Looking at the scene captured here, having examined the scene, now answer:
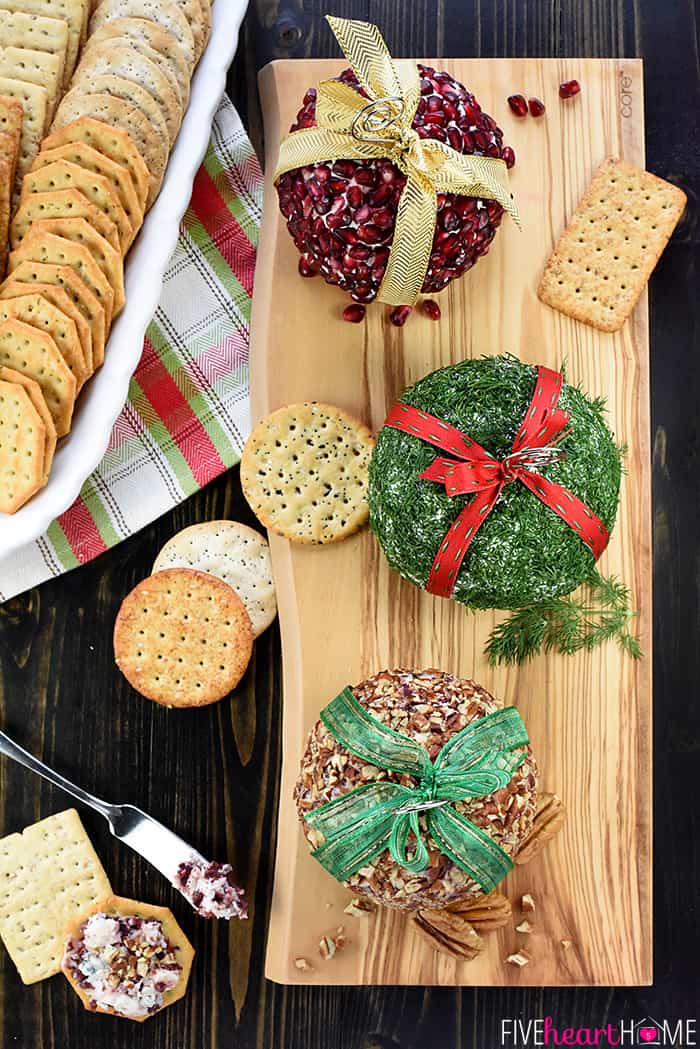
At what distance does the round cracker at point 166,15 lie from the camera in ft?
5.67

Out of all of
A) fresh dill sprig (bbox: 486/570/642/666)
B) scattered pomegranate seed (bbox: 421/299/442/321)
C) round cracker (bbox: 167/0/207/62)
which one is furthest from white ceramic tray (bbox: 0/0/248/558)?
fresh dill sprig (bbox: 486/570/642/666)

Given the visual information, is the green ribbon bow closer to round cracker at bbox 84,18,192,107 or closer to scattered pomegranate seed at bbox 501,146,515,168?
scattered pomegranate seed at bbox 501,146,515,168

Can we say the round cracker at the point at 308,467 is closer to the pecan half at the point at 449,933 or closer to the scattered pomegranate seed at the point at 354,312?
the scattered pomegranate seed at the point at 354,312

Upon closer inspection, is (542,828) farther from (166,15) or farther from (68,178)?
(166,15)

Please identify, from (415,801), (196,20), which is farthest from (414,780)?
(196,20)

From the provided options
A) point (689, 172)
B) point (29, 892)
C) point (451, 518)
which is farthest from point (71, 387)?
point (689, 172)

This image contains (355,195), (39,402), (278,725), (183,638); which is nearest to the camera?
(355,195)

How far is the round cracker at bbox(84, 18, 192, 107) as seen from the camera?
5.62ft

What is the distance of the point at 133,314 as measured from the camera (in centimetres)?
169

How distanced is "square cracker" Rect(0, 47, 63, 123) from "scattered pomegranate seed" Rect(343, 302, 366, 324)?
619 millimetres

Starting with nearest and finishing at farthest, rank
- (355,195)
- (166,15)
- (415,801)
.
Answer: (415,801) → (355,195) → (166,15)

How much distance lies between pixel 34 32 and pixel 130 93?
9.0 inches

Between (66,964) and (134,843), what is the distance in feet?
0.77

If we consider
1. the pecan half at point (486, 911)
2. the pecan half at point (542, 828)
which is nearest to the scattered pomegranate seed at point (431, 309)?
the pecan half at point (542, 828)
